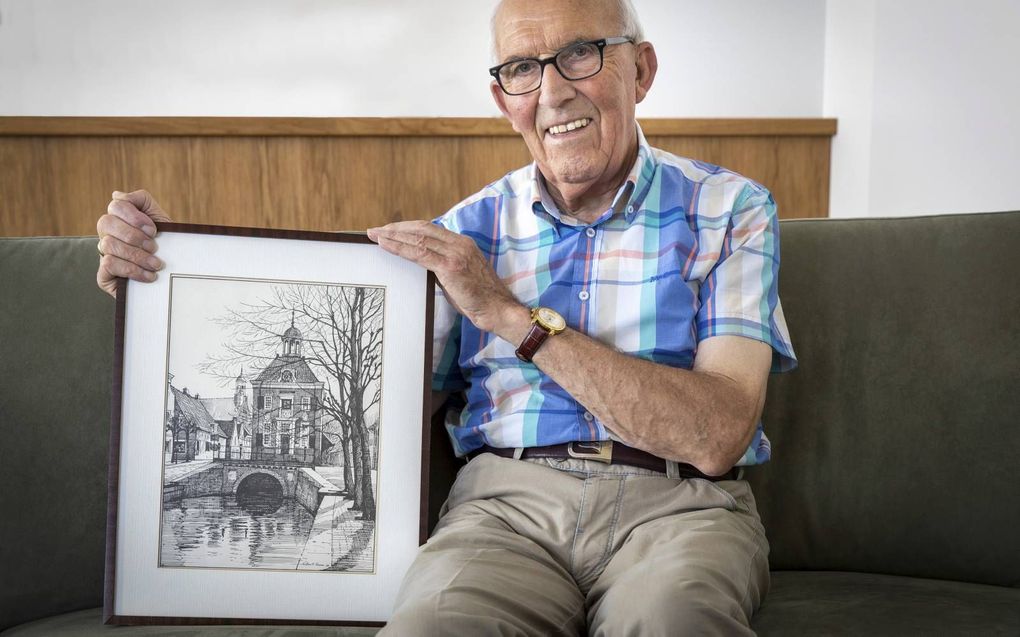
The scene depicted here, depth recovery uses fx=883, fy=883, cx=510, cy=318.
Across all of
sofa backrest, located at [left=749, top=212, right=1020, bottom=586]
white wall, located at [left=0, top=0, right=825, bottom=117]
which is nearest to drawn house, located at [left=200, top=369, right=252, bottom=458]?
sofa backrest, located at [left=749, top=212, right=1020, bottom=586]

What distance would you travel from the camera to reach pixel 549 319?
129 cm

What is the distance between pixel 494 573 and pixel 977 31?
229 cm

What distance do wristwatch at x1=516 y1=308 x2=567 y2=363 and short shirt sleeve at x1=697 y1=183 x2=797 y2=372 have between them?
235 mm

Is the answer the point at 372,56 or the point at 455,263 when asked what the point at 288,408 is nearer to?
the point at 455,263

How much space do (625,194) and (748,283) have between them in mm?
244

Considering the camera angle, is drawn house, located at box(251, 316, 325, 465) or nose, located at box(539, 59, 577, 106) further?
nose, located at box(539, 59, 577, 106)

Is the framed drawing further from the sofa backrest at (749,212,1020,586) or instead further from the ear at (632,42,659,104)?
the sofa backrest at (749,212,1020,586)

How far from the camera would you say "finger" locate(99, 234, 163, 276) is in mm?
1229

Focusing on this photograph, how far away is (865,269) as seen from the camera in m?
1.57

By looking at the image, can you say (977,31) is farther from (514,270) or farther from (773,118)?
(514,270)

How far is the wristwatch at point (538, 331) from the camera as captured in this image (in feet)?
4.17

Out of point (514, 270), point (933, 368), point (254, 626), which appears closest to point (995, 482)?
point (933, 368)

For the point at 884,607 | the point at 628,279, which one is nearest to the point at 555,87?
the point at 628,279

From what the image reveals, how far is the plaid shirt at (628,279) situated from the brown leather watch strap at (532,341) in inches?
2.6
